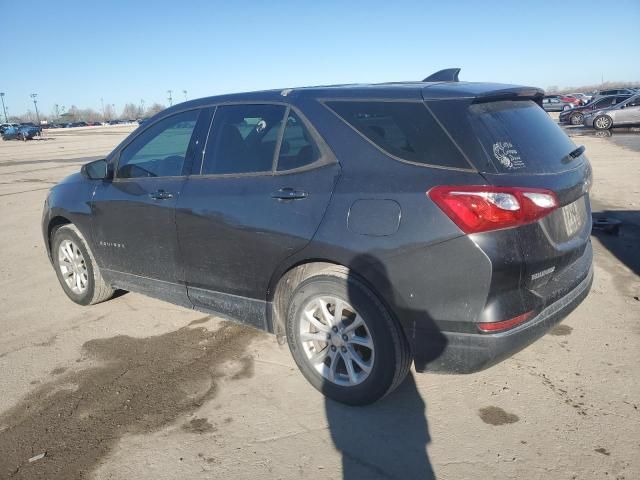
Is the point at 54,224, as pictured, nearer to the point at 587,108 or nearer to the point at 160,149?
the point at 160,149

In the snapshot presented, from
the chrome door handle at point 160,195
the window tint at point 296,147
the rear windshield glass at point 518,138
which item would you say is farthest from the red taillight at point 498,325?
the chrome door handle at point 160,195

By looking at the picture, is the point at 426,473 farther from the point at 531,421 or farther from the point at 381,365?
the point at 531,421

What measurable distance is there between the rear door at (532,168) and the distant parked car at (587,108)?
27.1m

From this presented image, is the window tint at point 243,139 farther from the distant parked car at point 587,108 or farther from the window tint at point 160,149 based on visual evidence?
the distant parked car at point 587,108

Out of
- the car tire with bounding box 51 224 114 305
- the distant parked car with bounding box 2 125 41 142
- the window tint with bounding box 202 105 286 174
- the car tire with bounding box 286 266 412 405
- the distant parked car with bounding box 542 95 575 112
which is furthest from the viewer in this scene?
the distant parked car with bounding box 2 125 41 142

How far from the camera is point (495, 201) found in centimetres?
246

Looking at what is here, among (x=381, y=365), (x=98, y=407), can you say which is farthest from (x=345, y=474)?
(x=98, y=407)

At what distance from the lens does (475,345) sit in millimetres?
2551

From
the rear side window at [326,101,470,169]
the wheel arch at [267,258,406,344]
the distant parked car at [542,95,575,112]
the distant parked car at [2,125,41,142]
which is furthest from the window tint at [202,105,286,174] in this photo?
the distant parked car at [2,125,41,142]

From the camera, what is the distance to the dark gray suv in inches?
99.3

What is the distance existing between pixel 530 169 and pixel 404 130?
68cm

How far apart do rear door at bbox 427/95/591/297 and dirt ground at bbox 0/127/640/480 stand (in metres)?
0.76

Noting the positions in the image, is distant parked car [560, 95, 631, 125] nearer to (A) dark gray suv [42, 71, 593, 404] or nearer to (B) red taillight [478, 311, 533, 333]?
(A) dark gray suv [42, 71, 593, 404]

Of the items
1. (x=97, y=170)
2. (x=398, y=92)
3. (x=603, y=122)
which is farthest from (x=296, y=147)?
(x=603, y=122)
